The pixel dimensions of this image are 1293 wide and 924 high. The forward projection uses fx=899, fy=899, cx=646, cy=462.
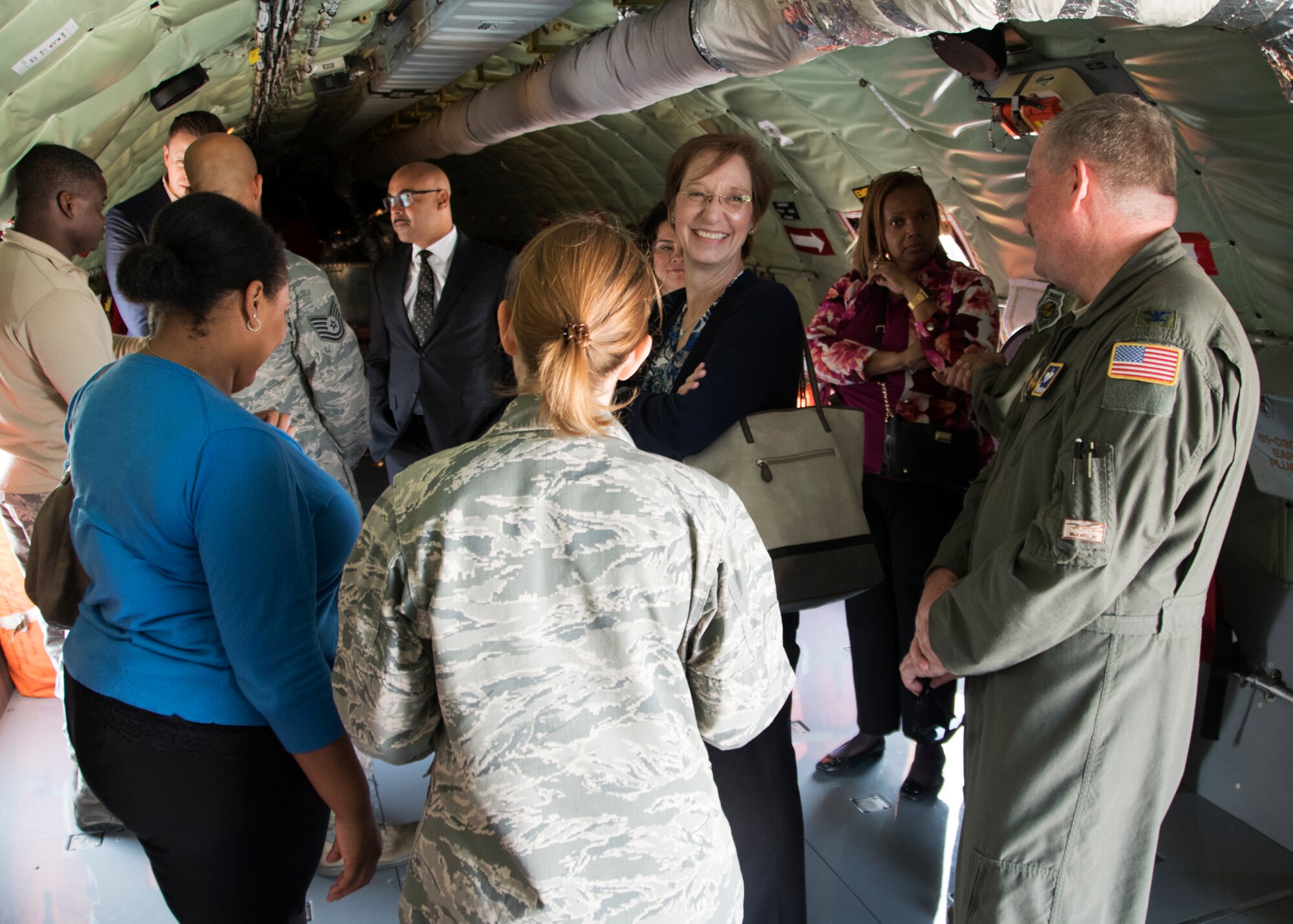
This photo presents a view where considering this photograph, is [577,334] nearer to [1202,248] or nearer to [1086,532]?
[1086,532]

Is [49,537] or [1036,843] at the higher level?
[49,537]

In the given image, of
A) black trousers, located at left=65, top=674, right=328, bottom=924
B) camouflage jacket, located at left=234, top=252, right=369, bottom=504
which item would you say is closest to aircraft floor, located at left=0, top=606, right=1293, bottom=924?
black trousers, located at left=65, top=674, right=328, bottom=924

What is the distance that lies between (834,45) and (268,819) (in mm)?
2733

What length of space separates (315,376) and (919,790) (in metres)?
2.42

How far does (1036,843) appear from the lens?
1706mm

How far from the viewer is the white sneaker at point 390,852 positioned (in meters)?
2.67

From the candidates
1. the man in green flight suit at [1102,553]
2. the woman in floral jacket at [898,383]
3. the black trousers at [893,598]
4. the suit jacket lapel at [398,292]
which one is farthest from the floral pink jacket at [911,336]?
the suit jacket lapel at [398,292]

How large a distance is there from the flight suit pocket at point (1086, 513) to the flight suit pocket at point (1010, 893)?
62cm

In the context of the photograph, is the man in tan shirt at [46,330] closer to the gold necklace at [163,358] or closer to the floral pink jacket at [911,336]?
the gold necklace at [163,358]

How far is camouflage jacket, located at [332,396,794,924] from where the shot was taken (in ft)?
3.82

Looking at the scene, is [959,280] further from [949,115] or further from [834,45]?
[949,115]

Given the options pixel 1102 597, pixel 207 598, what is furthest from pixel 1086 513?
pixel 207 598

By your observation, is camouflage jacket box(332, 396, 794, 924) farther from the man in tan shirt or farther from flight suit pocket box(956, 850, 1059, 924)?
the man in tan shirt

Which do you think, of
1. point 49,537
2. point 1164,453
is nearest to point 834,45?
point 1164,453
